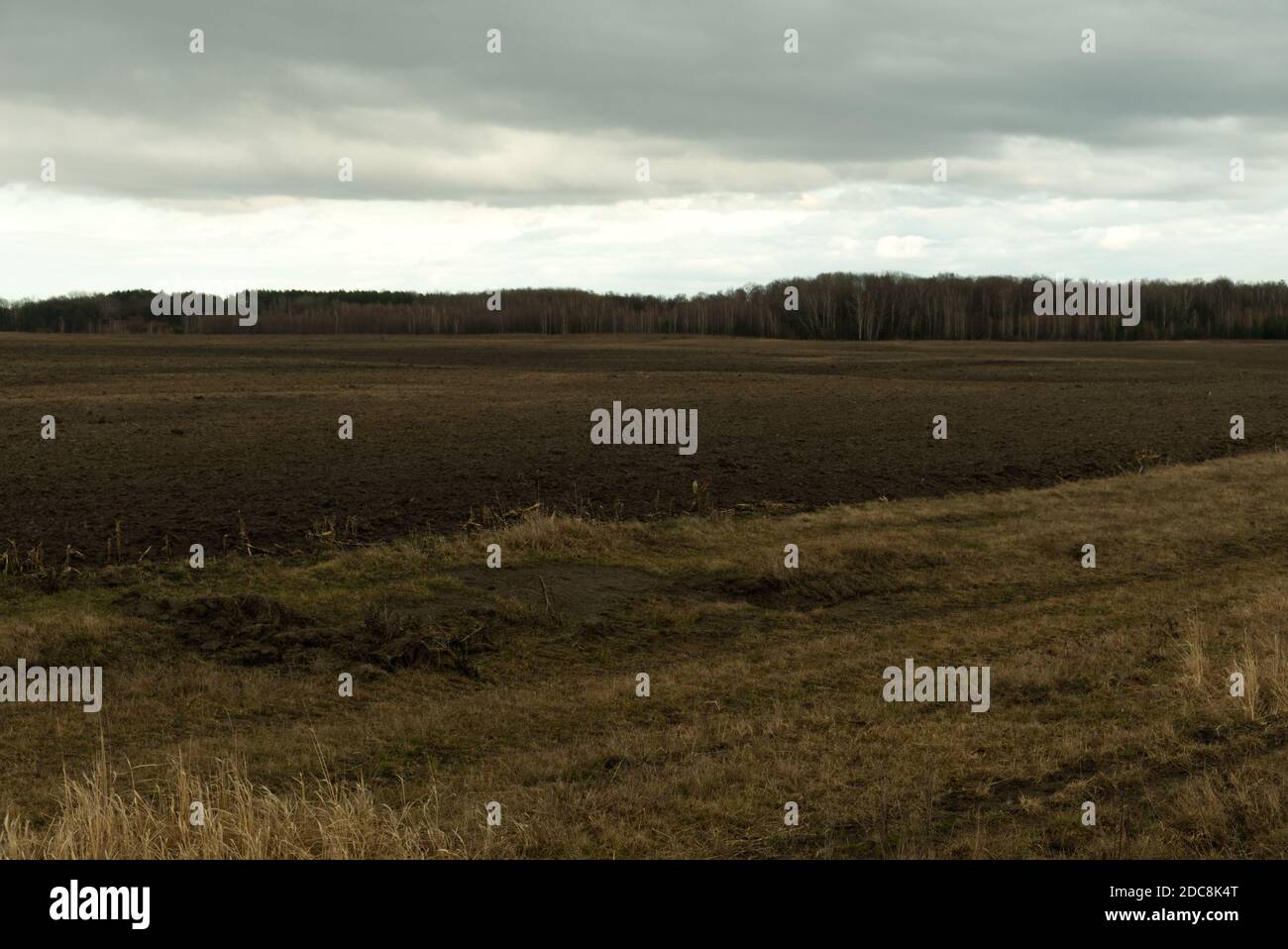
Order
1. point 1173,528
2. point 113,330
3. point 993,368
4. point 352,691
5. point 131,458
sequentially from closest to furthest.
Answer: point 352,691
point 1173,528
point 131,458
point 993,368
point 113,330

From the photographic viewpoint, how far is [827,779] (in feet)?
33.1

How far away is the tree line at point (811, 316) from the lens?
486 feet

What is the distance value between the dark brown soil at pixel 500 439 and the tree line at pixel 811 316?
271 ft

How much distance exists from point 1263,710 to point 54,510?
61.3 ft

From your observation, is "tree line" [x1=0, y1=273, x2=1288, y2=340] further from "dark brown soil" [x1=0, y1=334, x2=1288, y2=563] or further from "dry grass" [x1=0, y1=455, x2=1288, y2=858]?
"dry grass" [x1=0, y1=455, x2=1288, y2=858]

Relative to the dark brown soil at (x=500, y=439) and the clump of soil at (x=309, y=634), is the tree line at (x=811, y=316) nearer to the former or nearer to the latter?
the dark brown soil at (x=500, y=439)

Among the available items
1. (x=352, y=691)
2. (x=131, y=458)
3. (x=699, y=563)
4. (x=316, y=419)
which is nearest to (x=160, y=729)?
(x=352, y=691)

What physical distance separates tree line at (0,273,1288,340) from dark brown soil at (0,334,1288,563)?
82.7 metres

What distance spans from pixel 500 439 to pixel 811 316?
12403 cm

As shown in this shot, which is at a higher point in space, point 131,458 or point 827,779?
point 131,458

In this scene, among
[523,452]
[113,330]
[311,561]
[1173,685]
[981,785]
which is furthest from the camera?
[113,330]

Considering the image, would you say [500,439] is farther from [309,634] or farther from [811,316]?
[811,316]

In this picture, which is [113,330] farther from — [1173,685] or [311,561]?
[1173,685]

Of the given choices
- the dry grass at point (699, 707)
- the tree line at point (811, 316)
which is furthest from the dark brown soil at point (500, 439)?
the tree line at point (811, 316)
